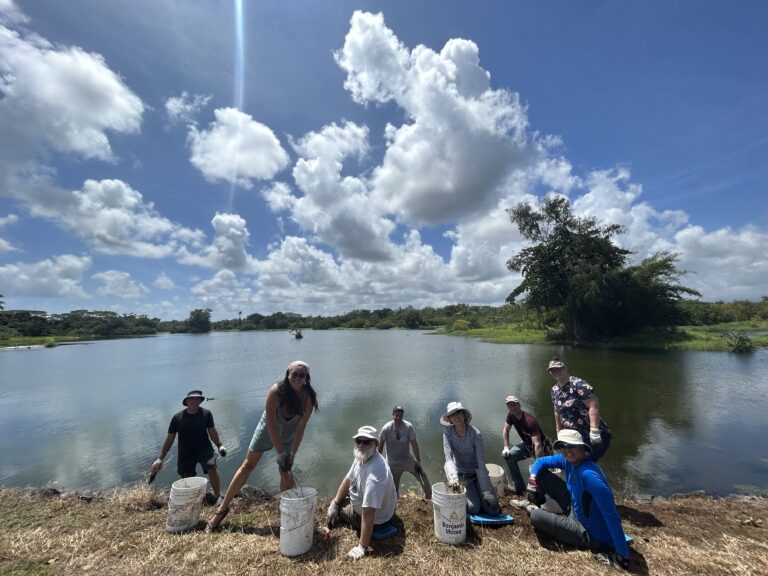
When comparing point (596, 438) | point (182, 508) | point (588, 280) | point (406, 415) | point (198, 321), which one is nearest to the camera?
point (182, 508)

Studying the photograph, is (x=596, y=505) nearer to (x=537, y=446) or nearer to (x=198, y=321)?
(x=537, y=446)

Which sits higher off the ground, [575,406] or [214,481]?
[575,406]

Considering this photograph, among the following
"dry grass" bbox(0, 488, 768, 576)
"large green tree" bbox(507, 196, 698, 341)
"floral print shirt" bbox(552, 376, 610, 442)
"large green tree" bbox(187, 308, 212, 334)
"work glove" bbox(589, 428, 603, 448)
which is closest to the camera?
"dry grass" bbox(0, 488, 768, 576)

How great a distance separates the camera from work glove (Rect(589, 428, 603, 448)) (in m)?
4.79

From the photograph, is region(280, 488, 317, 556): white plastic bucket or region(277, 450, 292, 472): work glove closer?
region(280, 488, 317, 556): white plastic bucket

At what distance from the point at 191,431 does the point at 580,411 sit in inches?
231

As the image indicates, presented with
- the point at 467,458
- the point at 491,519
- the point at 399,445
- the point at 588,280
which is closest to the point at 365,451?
the point at 467,458

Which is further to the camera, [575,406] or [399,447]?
[399,447]

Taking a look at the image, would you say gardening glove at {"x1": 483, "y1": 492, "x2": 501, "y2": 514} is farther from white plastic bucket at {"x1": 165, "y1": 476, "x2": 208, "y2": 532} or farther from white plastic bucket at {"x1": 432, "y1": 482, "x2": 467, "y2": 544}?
white plastic bucket at {"x1": 165, "y1": 476, "x2": 208, "y2": 532}

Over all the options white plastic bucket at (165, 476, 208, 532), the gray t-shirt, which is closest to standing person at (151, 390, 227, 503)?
white plastic bucket at (165, 476, 208, 532)

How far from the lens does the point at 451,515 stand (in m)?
4.10

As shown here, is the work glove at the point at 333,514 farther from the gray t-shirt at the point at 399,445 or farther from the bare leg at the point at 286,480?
the gray t-shirt at the point at 399,445

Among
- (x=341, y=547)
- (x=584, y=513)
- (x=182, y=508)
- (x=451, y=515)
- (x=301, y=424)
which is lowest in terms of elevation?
(x=341, y=547)

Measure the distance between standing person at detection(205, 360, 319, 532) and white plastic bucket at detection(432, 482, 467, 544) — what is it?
1855mm
